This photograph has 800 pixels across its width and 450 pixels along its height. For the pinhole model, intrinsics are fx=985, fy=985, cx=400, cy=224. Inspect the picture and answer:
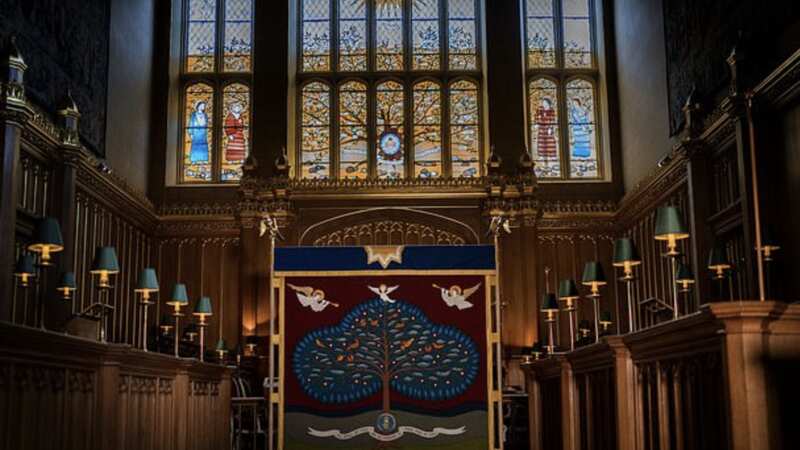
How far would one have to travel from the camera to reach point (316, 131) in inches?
703

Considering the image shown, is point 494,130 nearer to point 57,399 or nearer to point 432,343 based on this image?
point 432,343

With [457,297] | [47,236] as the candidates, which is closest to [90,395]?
[47,236]

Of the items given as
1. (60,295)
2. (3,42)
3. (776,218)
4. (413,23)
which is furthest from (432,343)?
(413,23)

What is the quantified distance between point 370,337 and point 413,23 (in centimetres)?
1009

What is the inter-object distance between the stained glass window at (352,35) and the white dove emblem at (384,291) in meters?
9.22

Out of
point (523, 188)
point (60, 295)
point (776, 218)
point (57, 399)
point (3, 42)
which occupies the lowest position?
point (57, 399)

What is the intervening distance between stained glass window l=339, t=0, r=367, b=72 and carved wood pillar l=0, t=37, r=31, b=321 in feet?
26.1

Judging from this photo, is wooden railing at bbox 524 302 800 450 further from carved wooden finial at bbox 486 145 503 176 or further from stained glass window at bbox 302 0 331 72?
stained glass window at bbox 302 0 331 72

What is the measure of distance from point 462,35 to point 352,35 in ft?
6.68

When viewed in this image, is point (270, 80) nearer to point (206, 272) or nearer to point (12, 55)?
point (206, 272)

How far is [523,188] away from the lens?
16.2 metres

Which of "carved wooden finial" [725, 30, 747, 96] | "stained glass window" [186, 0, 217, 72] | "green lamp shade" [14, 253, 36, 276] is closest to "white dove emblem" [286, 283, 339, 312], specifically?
"green lamp shade" [14, 253, 36, 276]

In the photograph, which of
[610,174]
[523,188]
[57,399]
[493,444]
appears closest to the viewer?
[57,399]

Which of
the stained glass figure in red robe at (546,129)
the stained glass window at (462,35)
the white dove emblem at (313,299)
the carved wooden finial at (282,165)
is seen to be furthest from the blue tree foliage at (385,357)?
the stained glass window at (462,35)
